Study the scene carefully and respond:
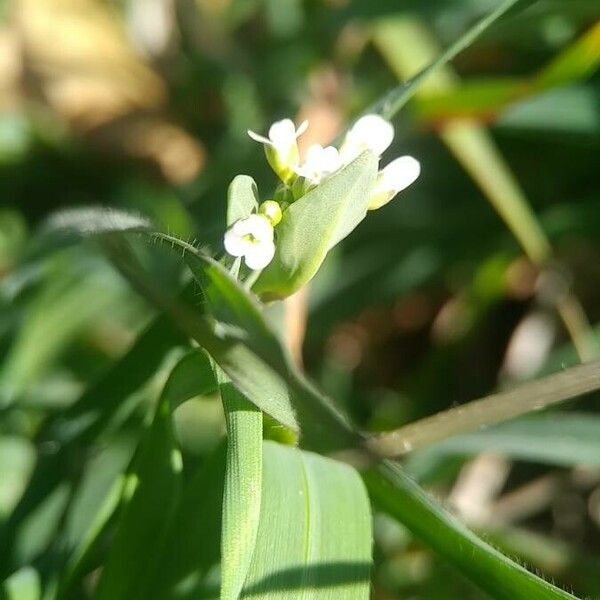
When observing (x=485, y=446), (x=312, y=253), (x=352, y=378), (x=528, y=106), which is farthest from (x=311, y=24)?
(x=312, y=253)

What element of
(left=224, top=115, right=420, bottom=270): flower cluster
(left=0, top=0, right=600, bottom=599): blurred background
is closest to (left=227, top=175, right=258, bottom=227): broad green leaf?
(left=224, top=115, right=420, bottom=270): flower cluster

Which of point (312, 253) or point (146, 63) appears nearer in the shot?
point (312, 253)

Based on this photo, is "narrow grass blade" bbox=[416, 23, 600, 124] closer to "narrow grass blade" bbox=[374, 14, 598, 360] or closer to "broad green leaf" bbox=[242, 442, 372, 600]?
"narrow grass blade" bbox=[374, 14, 598, 360]

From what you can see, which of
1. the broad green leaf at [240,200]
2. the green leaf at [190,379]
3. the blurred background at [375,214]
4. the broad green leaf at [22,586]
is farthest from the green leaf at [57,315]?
the broad green leaf at [240,200]

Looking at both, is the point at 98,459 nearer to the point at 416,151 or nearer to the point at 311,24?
the point at 416,151

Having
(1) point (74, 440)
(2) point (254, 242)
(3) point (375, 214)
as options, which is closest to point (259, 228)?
(2) point (254, 242)

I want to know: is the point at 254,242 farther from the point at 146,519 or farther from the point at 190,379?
the point at 146,519
